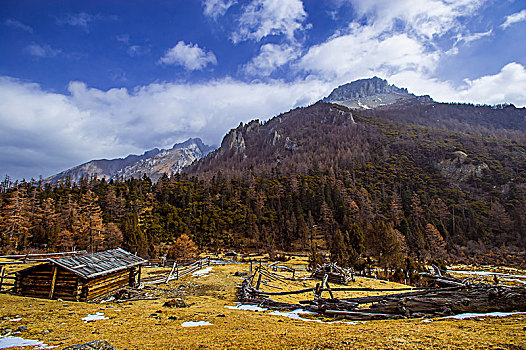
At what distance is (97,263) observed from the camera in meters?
16.7

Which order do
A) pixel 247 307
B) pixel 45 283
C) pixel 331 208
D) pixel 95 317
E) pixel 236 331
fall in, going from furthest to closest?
pixel 331 208
pixel 45 283
pixel 247 307
pixel 95 317
pixel 236 331

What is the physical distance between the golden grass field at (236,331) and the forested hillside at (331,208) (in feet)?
90.3

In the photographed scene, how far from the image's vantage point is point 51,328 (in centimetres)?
859

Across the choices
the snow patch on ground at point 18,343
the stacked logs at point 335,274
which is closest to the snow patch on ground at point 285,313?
the snow patch on ground at point 18,343

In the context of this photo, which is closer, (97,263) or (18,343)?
(18,343)

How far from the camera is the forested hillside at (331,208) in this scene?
44562 mm

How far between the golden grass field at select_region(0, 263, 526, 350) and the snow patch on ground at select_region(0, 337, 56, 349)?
11.1 inches

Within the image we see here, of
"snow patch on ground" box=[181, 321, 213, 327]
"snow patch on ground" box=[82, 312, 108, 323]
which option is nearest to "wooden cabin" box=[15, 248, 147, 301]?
"snow patch on ground" box=[82, 312, 108, 323]

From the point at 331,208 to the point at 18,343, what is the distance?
236 ft

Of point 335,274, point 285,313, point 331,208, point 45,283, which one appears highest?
point 331,208

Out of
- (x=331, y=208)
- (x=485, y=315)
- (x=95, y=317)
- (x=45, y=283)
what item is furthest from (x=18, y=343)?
(x=331, y=208)

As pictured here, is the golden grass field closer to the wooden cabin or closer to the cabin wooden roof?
the wooden cabin

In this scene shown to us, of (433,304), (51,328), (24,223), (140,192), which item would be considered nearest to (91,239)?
(24,223)

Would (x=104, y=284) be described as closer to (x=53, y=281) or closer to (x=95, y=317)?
(x=53, y=281)
